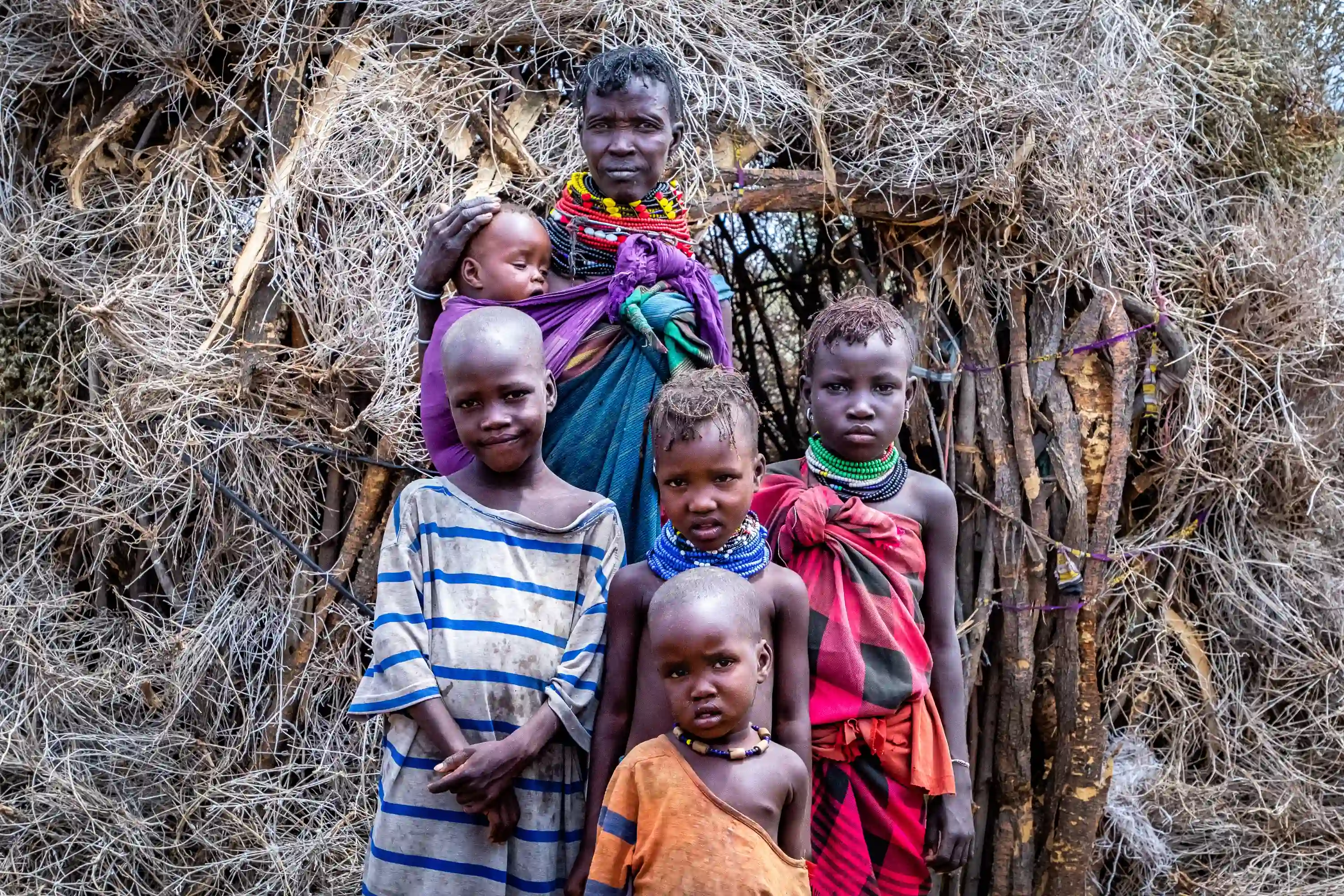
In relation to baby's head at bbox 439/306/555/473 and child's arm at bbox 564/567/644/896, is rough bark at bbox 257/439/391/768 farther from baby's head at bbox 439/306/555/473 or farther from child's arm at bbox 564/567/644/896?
child's arm at bbox 564/567/644/896

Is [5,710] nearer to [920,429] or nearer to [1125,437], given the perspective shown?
[920,429]

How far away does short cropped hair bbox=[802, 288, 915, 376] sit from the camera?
97.7 inches

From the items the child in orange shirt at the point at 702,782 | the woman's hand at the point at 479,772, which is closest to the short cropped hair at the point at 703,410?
the child in orange shirt at the point at 702,782

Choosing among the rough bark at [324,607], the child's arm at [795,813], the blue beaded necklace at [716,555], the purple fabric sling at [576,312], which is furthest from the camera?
the rough bark at [324,607]

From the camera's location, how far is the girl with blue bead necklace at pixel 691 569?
82.0 inches

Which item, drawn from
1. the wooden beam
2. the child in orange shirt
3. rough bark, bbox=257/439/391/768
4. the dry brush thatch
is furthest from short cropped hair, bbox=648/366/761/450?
the wooden beam

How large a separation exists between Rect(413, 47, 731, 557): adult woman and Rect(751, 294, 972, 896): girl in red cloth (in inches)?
11.3

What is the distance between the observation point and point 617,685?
6.89 ft

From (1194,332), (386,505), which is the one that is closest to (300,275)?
(386,505)

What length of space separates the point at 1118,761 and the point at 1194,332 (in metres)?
1.51

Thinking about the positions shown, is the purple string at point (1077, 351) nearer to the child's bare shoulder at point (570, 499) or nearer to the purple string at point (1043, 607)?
the purple string at point (1043, 607)

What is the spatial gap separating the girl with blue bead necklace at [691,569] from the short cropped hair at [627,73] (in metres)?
0.71

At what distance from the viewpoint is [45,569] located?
3.74m

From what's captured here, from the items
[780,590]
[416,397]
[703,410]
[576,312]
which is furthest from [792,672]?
[416,397]
